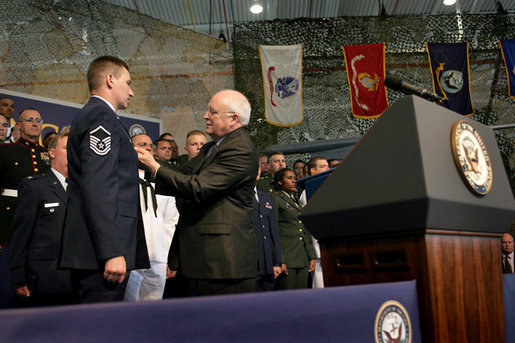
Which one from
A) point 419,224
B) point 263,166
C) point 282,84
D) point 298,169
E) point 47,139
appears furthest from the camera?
point 282,84

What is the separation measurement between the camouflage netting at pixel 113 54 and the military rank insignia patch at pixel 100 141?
5.24m

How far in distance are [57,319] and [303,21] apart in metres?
7.95

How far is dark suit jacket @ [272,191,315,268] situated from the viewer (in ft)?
14.1

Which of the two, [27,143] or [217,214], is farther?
[27,143]

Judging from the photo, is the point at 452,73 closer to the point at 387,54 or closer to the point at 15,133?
the point at 387,54

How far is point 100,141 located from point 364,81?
A: 6655 millimetres

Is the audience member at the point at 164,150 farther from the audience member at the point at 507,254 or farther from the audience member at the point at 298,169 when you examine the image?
the audience member at the point at 507,254

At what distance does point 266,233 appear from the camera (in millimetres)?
3756

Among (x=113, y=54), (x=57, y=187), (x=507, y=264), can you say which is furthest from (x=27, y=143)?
(x=507, y=264)

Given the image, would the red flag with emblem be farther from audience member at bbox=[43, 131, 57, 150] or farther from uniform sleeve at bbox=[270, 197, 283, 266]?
audience member at bbox=[43, 131, 57, 150]

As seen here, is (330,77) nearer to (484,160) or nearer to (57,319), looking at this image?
(484,160)

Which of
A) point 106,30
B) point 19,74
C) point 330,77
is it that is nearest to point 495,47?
point 330,77

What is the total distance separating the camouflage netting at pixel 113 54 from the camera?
6.40 metres

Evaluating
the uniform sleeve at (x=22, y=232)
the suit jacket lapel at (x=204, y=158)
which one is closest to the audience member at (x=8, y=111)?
the uniform sleeve at (x=22, y=232)
